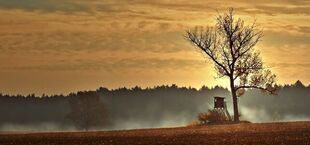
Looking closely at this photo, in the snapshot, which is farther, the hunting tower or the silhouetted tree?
the silhouetted tree

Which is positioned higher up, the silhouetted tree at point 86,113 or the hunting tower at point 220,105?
the silhouetted tree at point 86,113

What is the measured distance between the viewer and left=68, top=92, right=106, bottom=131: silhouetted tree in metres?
149

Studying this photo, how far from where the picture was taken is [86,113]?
150m

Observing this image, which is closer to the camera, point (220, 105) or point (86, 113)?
point (220, 105)

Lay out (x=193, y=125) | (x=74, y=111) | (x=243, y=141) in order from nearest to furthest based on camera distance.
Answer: (x=243, y=141)
(x=193, y=125)
(x=74, y=111)

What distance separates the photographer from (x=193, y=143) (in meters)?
53.3

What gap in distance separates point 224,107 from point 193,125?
644cm

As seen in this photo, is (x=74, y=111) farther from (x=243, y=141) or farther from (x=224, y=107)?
(x=243, y=141)

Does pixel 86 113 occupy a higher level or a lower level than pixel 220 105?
higher

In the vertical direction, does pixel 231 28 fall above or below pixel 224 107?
above

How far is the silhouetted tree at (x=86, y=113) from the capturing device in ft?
490

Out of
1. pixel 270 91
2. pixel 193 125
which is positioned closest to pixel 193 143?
pixel 193 125

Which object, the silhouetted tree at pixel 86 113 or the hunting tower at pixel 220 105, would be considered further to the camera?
the silhouetted tree at pixel 86 113

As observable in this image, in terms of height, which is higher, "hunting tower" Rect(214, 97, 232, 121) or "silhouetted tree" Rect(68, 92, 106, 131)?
"silhouetted tree" Rect(68, 92, 106, 131)
